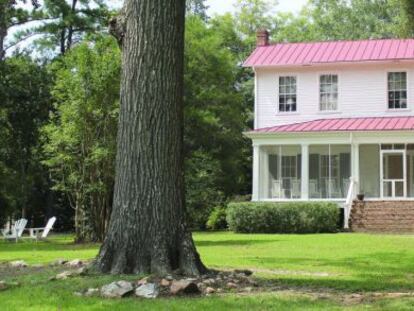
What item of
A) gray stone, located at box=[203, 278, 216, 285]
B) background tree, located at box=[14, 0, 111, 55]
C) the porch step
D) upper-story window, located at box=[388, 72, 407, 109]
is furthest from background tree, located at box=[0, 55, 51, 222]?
gray stone, located at box=[203, 278, 216, 285]

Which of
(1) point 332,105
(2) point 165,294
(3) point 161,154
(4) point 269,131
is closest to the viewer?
(2) point 165,294

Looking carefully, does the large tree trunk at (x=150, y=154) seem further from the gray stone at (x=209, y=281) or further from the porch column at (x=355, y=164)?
the porch column at (x=355, y=164)

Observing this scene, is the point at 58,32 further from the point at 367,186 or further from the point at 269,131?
the point at 367,186

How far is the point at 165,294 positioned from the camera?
7598mm

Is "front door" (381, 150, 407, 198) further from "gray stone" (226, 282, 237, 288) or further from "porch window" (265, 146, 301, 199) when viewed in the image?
"gray stone" (226, 282, 237, 288)

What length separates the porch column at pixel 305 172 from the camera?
27094 mm

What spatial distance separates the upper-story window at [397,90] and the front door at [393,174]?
7.70 feet

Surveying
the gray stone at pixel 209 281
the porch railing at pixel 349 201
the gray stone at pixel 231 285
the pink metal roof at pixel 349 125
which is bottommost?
the gray stone at pixel 231 285

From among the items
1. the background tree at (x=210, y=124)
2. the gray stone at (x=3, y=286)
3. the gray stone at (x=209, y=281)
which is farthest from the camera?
the background tree at (x=210, y=124)

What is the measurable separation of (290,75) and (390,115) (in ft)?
15.4

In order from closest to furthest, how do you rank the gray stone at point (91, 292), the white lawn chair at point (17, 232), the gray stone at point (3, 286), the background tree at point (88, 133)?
the gray stone at point (91, 292)
the gray stone at point (3, 286)
the background tree at point (88, 133)
the white lawn chair at point (17, 232)

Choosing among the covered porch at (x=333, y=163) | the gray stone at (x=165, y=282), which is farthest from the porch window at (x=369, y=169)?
the gray stone at (x=165, y=282)

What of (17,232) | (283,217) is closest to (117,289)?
(283,217)

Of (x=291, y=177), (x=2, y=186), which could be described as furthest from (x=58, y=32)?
(x=291, y=177)
